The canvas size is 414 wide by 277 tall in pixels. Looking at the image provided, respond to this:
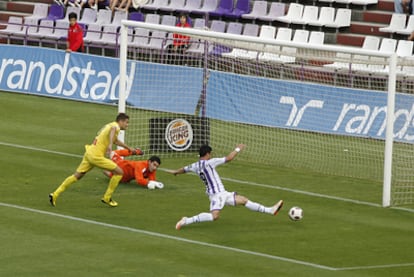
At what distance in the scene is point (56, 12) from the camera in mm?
45156

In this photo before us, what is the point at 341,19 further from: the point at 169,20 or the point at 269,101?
the point at 269,101

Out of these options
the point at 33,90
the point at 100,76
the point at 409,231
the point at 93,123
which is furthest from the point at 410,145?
the point at 33,90

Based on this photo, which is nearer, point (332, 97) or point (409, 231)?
point (409, 231)

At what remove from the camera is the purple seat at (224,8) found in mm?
41094

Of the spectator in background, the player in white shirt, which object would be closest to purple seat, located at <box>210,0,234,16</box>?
the spectator in background

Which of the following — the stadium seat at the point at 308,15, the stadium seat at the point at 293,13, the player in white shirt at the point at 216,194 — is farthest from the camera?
the stadium seat at the point at 293,13

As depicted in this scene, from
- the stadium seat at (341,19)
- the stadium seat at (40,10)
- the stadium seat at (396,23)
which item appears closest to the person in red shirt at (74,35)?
the stadium seat at (40,10)

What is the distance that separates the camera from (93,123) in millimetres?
32438

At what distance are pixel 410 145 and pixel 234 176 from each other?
3764 millimetres

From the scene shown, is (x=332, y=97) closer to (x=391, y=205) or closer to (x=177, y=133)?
(x=177, y=133)

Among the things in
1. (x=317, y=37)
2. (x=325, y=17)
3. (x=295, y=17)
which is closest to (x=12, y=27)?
(x=295, y=17)

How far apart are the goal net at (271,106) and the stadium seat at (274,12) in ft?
20.7

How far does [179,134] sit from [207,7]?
15215 millimetres

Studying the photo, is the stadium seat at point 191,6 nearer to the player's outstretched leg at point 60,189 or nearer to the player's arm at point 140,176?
A: the player's arm at point 140,176
